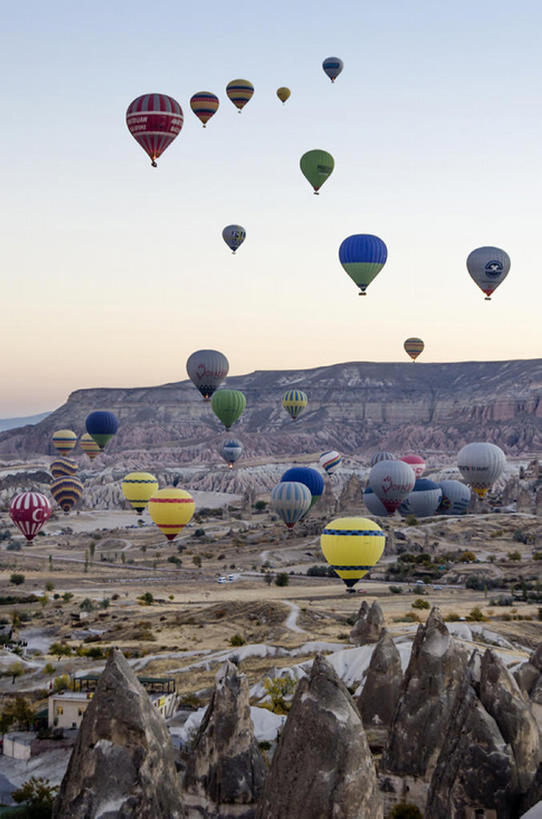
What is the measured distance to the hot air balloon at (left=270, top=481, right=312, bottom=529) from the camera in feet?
269

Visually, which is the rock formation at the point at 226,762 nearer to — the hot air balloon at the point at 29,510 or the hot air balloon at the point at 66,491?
the hot air balloon at the point at 29,510

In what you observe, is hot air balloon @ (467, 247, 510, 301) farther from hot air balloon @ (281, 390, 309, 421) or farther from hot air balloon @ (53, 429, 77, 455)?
hot air balloon @ (53, 429, 77, 455)

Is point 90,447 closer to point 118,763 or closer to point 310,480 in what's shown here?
point 310,480

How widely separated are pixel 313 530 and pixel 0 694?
62714 millimetres

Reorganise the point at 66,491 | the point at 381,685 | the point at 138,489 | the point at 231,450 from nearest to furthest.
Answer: the point at 381,685 → the point at 138,489 → the point at 66,491 → the point at 231,450

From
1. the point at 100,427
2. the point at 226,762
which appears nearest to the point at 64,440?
the point at 100,427

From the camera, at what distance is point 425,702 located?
77.9 feet

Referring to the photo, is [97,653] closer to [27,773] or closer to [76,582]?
[27,773]

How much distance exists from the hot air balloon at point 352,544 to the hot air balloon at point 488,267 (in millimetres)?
36895

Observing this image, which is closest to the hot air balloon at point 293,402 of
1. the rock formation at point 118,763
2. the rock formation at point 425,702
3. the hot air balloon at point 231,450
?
the hot air balloon at point 231,450

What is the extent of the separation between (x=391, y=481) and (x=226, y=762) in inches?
2811

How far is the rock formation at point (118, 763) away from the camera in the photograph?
53.2 feet

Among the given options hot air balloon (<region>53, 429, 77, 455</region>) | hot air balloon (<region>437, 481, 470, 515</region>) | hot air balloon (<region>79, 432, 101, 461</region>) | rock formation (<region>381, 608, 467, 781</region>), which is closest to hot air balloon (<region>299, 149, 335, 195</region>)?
hot air balloon (<region>437, 481, 470, 515</region>)

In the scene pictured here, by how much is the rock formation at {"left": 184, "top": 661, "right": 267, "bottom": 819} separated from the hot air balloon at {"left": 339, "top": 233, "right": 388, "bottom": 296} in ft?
178
